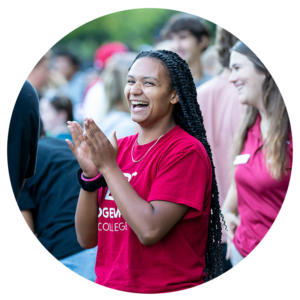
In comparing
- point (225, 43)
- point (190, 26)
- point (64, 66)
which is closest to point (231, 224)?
point (225, 43)

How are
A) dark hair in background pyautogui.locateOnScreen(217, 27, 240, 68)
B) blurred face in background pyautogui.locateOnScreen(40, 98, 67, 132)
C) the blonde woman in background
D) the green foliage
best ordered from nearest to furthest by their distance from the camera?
dark hair in background pyautogui.locateOnScreen(217, 27, 240, 68) < the blonde woman in background < blurred face in background pyautogui.locateOnScreen(40, 98, 67, 132) < the green foliage

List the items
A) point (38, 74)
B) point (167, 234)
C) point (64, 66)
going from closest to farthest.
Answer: point (167, 234) < point (38, 74) < point (64, 66)

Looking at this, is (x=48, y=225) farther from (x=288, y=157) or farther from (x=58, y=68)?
(x=58, y=68)

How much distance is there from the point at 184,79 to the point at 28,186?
1.58m

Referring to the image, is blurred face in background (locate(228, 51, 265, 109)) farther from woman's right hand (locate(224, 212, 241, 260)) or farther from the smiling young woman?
woman's right hand (locate(224, 212, 241, 260))

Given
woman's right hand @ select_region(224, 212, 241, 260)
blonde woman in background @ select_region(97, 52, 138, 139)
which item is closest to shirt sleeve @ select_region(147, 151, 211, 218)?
woman's right hand @ select_region(224, 212, 241, 260)

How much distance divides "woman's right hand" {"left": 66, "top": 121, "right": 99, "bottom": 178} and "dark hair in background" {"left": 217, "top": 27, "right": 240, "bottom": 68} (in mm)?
1911

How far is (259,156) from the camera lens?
2.94 m

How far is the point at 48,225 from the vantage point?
3170mm

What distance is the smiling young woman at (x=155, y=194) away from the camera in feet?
6.36

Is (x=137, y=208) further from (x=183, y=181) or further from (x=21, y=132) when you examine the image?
(x=21, y=132)

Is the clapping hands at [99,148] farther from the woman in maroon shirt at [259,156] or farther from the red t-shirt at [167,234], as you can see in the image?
the woman in maroon shirt at [259,156]

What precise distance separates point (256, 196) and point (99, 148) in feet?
4.45

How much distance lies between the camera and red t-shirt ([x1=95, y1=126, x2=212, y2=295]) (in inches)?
77.6
